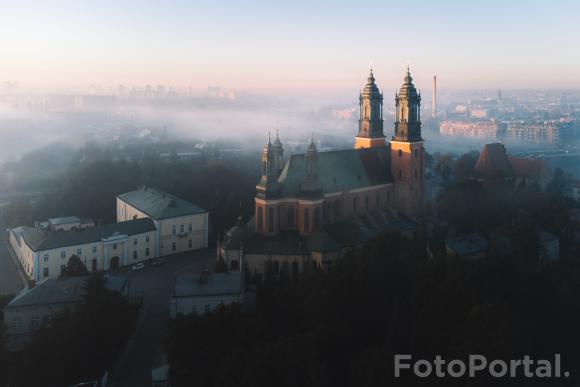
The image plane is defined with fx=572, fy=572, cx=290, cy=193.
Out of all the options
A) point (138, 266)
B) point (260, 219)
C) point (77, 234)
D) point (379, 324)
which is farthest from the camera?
point (138, 266)

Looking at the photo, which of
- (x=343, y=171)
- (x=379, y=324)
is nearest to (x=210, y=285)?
(x=379, y=324)

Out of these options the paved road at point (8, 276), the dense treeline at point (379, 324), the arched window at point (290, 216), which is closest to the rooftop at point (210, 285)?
the dense treeline at point (379, 324)

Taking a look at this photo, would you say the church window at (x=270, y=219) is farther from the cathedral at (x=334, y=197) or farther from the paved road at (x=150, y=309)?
the paved road at (x=150, y=309)

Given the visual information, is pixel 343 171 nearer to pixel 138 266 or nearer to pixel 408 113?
pixel 408 113

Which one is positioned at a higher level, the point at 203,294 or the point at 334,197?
the point at 334,197

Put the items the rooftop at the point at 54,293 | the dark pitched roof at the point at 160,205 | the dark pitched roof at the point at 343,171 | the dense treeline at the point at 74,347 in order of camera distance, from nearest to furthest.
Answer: the dense treeline at the point at 74,347 → the rooftop at the point at 54,293 → the dark pitched roof at the point at 343,171 → the dark pitched roof at the point at 160,205

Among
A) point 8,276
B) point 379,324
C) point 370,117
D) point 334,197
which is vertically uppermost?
point 370,117

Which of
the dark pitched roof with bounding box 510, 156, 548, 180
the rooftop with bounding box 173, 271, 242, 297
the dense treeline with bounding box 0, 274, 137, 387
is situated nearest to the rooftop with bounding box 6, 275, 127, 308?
the dense treeline with bounding box 0, 274, 137, 387
